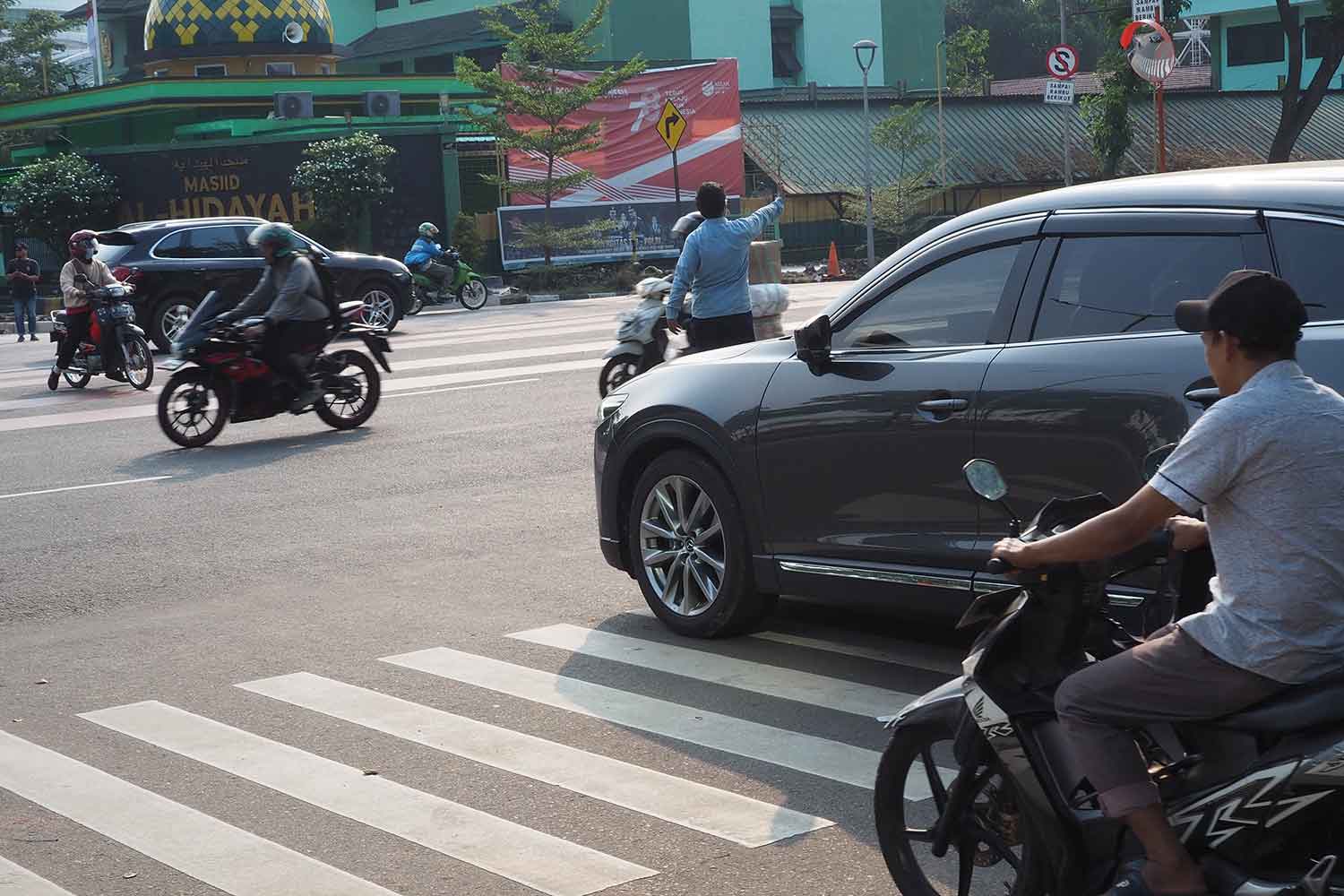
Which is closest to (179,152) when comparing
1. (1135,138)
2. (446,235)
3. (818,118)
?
(446,235)

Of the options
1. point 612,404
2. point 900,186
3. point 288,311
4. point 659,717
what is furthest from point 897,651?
point 900,186

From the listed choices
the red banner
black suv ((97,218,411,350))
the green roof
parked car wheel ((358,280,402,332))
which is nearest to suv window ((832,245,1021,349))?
black suv ((97,218,411,350))

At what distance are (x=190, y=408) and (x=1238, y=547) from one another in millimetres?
11629

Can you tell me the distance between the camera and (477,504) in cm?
1073

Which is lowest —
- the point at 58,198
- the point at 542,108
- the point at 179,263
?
the point at 179,263

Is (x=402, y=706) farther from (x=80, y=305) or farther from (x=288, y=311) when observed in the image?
(x=80, y=305)

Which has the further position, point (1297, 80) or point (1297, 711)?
point (1297, 80)

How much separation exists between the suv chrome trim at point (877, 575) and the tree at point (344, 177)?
96.5 ft

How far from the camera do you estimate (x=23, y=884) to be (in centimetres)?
477

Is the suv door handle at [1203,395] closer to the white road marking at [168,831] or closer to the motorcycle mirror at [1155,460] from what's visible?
the motorcycle mirror at [1155,460]

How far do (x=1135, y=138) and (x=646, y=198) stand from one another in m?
16.2

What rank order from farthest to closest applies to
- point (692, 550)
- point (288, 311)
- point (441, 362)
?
point (441, 362) < point (288, 311) < point (692, 550)

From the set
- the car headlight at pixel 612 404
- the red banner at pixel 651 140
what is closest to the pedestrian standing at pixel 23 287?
the red banner at pixel 651 140

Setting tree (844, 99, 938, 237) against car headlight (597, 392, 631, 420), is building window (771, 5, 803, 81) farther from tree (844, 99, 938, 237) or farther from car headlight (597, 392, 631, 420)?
car headlight (597, 392, 631, 420)
